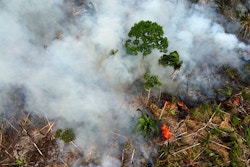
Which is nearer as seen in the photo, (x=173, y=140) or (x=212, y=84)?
(x=173, y=140)

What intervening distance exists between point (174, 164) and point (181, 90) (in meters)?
2.05

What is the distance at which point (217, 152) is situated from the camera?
6.99 metres

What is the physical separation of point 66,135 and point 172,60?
127 inches

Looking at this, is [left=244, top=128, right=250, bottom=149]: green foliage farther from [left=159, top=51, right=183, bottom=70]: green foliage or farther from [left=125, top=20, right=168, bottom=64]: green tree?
[left=125, top=20, right=168, bottom=64]: green tree

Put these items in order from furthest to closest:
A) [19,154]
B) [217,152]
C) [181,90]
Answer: [181,90]
[217,152]
[19,154]

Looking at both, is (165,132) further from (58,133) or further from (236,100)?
(58,133)

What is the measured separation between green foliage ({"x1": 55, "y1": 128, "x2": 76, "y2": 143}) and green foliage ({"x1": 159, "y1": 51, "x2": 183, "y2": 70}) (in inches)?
116

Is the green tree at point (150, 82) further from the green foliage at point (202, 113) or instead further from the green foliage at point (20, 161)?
the green foliage at point (20, 161)

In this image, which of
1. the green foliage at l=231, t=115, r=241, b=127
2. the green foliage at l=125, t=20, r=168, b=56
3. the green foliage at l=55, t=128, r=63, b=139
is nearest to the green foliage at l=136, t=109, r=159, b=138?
the green foliage at l=125, t=20, r=168, b=56

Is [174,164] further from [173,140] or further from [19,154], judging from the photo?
[19,154]

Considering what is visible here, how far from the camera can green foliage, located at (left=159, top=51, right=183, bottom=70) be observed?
24.3ft

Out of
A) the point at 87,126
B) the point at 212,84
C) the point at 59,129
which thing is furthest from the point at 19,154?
the point at 212,84

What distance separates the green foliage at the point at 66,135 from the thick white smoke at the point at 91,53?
0.15 meters

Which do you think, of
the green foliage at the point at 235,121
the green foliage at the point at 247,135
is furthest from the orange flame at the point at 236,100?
the green foliage at the point at 247,135
